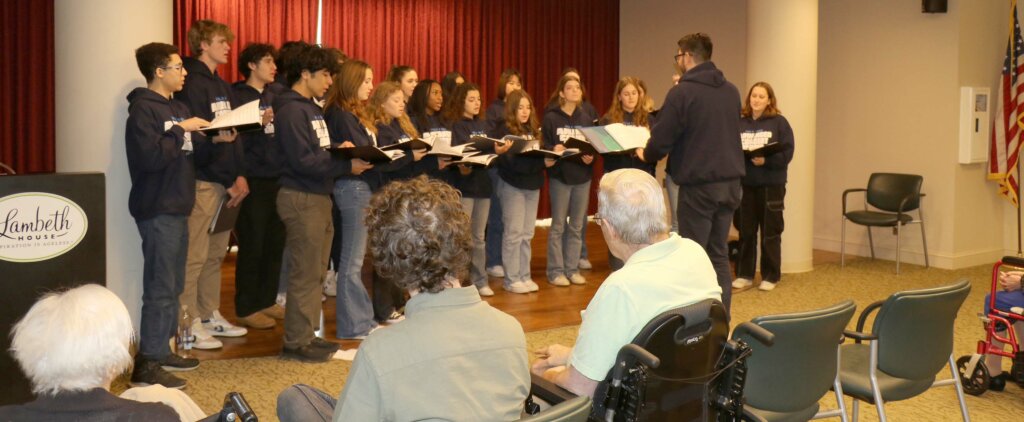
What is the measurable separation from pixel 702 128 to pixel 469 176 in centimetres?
189

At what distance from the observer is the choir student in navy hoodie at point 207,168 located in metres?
4.98

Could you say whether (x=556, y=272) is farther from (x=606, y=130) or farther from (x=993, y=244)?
(x=993, y=244)

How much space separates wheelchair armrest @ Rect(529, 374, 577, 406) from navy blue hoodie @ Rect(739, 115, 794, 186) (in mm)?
4809

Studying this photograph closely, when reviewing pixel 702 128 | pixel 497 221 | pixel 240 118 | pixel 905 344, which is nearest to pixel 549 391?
pixel 905 344

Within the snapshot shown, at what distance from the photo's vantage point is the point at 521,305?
643 cm

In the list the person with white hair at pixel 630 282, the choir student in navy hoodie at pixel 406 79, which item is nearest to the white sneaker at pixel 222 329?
the choir student in navy hoodie at pixel 406 79

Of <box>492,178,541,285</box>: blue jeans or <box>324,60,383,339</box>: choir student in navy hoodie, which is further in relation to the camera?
<box>492,178,541,285</box>: blue jeans

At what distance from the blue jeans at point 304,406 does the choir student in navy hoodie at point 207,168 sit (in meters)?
2.53

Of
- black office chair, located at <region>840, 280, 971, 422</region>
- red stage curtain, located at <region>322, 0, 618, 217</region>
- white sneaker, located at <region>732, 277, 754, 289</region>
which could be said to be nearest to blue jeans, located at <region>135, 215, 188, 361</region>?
black office chair, located at <region>840, 280, 971, 422</region>

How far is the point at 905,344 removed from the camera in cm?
346

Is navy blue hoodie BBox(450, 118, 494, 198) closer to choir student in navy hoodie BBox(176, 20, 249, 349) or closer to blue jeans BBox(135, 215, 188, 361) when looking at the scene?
choir student in navy hoodie BBox(176, 20, 249, 349)

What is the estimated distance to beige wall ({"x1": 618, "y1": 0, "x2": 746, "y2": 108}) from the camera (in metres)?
10.0

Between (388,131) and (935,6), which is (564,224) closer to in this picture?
(388,131)

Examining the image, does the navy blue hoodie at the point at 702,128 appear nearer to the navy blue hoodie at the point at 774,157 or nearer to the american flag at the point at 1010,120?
the navy blue hoodie at the point at 774,157
